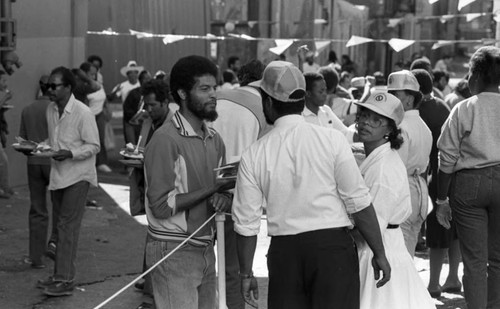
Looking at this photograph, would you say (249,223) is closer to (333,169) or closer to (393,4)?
(333,169)

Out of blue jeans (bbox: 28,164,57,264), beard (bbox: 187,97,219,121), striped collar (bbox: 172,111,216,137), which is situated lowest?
blue jeans (bbox: 28,164,57,264)

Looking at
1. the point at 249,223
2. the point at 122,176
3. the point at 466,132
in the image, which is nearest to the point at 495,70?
the point at 466,132

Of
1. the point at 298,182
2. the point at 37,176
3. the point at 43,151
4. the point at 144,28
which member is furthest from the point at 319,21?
the point at 298,182

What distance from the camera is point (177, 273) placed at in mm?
5391

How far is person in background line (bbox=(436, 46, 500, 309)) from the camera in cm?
726

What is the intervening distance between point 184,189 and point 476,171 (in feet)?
9.07

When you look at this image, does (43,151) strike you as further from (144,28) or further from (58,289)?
(144,28)

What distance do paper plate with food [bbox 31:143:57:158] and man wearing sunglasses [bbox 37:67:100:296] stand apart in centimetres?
6

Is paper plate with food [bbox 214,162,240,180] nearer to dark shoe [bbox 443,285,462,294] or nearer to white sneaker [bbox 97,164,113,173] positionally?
dark shoe [bbox 443,285,462,294]

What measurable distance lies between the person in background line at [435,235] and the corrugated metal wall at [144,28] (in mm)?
10157

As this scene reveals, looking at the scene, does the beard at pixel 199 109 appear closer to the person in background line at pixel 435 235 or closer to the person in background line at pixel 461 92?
the person in background line at pixel 435 235

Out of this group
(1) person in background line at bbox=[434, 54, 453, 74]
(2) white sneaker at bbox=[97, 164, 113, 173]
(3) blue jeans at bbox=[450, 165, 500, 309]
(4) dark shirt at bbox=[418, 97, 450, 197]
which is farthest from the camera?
(1) person in background line at bbox=[434, 54, 453, 74]

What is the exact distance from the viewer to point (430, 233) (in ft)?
29.5

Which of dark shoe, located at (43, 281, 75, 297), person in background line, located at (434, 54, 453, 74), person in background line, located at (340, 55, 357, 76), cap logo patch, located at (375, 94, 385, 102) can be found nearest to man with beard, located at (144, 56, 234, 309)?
cap logo patch, located at (375, 94, 385, 102)
